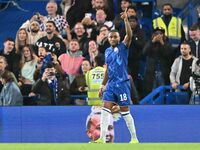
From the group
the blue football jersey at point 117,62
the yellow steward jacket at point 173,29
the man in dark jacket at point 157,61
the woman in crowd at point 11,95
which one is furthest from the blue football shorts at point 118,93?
the yellow steward jacket at point 173,29

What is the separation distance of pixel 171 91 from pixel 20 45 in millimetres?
3290

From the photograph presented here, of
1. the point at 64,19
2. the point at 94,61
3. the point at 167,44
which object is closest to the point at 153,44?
the point at 167,44

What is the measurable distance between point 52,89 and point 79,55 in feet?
3.06

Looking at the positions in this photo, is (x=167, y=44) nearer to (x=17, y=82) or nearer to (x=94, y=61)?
(x=94, y=61)

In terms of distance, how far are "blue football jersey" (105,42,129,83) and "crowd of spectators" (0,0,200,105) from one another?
1.35 metres

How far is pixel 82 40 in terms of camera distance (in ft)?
53.1

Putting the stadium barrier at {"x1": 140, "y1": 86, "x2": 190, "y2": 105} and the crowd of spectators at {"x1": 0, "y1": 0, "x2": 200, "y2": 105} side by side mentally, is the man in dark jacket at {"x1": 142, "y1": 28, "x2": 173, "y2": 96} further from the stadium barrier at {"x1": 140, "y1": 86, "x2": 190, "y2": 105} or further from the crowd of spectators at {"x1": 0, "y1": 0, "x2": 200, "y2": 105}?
the stadium barrier at {"x1": 140, "y1": 86, "x2": 190, "y2": 105}

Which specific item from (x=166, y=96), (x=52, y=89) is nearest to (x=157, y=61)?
(x=166, y=96)

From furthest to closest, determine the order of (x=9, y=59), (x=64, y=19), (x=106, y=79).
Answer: (x=64, y=19) → (x=9, y=59) → (x=106, y=79)

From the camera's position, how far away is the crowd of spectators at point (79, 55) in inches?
600

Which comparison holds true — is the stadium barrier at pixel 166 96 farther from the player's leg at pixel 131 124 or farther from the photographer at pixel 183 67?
the player's leg at pixel 131 124

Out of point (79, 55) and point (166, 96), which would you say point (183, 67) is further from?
point (79, 55)

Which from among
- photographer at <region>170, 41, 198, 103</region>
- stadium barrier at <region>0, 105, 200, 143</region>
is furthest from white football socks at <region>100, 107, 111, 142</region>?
photographer at <region>170, 41, 198, 103</region>

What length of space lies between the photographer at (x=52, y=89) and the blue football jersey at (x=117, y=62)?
61.6 inches
